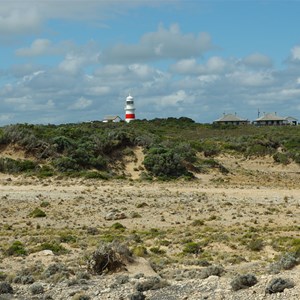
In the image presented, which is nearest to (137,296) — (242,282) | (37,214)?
(242,282)

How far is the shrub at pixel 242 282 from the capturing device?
480 inches

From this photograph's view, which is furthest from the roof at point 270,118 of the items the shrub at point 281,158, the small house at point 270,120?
the shrub at point 281,158

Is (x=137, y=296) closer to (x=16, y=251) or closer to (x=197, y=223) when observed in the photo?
(x=16, y=251)

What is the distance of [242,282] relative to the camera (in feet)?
40.2

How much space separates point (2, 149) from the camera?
4200 centimetres

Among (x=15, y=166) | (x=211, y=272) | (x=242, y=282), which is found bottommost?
(x=211, y=272)

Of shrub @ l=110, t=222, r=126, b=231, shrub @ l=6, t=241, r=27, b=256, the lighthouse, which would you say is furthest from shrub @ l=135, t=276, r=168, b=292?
the lighthouse

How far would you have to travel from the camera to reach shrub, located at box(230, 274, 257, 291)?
12.2 metres

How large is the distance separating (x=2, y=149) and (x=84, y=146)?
224 inches

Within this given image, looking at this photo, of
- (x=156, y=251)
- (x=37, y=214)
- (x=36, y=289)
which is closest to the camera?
(x=36, y=289)

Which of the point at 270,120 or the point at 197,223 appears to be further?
the point at 270,120

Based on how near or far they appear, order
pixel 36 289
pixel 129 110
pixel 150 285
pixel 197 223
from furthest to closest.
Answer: pixel 129 110 < pixel 197 223 < pixel 36 289 < pixel 150 285

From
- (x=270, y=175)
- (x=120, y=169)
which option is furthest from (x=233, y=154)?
(x=120, y=169)

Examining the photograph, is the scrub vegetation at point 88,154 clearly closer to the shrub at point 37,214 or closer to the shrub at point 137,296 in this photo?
the shrub at point 37,214
